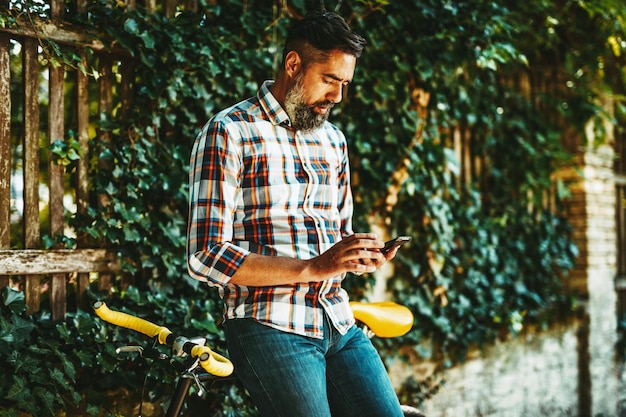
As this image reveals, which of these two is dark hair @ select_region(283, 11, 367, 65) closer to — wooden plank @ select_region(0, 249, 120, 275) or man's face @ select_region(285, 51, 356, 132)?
man's face @ select_region(285, 51, 356, 132)

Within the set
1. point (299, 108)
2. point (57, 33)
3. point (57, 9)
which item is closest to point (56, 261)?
point (57, 33)

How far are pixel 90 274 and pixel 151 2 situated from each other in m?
1.41

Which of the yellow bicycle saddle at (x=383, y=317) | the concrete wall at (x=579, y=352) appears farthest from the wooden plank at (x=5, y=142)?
the concrete wall at (x=579, y=352)

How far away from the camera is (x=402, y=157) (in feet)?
15.0

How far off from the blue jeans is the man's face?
2.22ft

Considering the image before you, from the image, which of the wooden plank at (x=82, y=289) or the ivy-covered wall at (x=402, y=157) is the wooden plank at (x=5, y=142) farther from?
the wooden plank at (x=82, y=289)

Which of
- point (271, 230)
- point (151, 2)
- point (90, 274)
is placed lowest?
point (90, 274)

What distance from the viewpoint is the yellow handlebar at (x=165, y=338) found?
1883 millimetres

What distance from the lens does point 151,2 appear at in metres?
3.52

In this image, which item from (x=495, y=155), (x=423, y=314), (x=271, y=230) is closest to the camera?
(x=271, y=230)

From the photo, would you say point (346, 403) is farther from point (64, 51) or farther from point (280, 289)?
point (64, 51)

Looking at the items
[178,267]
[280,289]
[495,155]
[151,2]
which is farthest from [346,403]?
[495,155]

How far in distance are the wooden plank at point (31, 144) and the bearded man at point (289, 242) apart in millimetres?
1320

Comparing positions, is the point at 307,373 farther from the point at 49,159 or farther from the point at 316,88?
the point at 49,159
